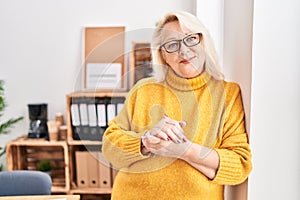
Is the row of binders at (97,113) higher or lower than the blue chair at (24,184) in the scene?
higher

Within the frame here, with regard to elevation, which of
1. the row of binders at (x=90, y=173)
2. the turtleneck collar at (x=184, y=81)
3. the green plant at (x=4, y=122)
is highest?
the turtleneck collar at (x=184, y=81)

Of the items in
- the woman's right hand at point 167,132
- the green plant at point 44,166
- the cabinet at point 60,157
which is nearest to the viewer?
the woman's right hand at point 167,132

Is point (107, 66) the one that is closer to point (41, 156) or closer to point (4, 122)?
point (41, 156)

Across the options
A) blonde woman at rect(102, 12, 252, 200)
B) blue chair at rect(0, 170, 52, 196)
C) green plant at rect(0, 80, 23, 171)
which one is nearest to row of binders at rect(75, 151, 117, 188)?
green plant at rect(0, 80, 23, 171)

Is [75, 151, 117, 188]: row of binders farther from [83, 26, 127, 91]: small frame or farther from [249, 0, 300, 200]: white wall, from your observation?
[249, 0, 300, 200]: white wall

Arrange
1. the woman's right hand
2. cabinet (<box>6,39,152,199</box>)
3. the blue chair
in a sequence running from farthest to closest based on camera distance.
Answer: cabinet (<box>6,39,152,199</box>), the blue chair, the woman's right hand

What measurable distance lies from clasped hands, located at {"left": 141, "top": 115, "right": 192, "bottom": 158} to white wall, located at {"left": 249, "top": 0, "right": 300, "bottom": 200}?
216 mm

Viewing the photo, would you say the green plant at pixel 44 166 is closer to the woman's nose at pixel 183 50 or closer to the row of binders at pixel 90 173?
the row of binders at pixel 90 173

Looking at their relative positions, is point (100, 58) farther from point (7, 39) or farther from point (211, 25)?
point (7, 39)

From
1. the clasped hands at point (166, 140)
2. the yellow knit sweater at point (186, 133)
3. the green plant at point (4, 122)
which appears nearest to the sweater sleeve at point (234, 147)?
the yellow knit sweater at point (186, 133)

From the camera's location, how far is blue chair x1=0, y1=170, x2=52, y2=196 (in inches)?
74.7

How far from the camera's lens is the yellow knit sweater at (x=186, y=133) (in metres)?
0.98

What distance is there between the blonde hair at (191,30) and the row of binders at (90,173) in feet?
5.88

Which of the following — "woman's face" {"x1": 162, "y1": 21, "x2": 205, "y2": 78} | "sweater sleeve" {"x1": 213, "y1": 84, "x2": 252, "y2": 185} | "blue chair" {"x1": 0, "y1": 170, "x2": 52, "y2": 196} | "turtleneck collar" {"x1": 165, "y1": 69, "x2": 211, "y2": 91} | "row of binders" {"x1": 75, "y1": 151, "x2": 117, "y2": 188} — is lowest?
"row of binders" {"x1": 75, "y1": 151, "x2": 117, "y2": 188}
